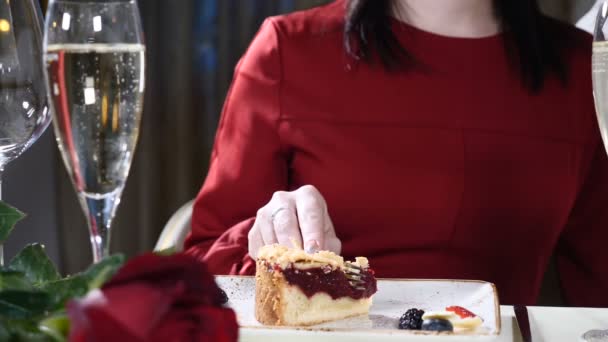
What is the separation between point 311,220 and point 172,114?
1.91 metres

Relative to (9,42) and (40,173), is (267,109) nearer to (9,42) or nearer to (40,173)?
(40,173)

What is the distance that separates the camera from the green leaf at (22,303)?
448mm

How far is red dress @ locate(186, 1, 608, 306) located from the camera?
1.65 metres

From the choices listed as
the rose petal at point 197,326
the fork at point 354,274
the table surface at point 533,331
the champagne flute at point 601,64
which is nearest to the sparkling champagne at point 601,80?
the champagne flute at point 601,64

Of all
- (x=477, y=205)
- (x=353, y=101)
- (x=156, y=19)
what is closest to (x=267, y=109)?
(x=353, y=101)

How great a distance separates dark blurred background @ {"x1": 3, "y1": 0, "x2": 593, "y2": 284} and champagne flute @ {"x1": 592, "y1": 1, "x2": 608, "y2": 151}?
6.75ft

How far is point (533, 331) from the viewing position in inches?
36.8

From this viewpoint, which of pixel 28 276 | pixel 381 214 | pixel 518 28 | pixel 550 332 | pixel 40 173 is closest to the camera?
pixel 28 276

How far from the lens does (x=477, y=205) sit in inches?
65.9

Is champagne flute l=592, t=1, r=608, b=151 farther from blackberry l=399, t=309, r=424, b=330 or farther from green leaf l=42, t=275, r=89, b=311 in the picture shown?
green leaf l=42, t=275, r=89, b=311

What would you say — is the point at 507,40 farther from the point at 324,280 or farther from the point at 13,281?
the point at 13,281

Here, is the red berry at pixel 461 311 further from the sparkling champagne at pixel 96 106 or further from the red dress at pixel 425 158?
the red dress at pixel 425 158

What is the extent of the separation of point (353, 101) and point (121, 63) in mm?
1135

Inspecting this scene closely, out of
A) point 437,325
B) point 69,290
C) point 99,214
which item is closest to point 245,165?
point 437,325
